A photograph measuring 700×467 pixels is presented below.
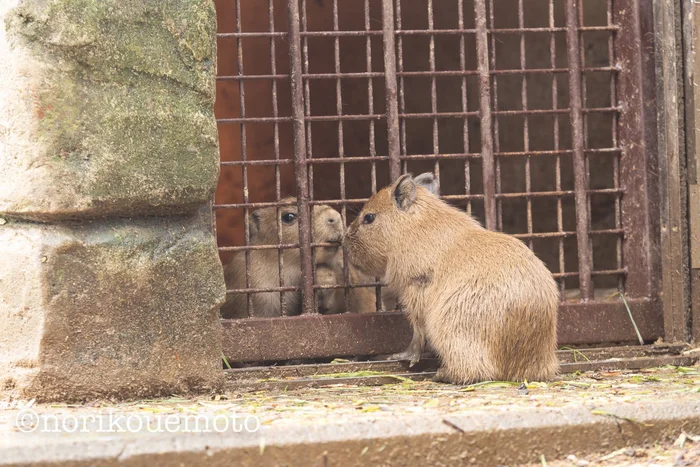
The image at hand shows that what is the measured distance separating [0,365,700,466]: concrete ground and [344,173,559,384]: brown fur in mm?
594

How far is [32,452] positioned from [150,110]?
5.51 ft

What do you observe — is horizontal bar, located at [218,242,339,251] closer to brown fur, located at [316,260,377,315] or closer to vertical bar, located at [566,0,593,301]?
brown fur, located at [316,260,377,315]

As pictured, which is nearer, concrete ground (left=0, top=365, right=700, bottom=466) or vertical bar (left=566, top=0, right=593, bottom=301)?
concrete ground (left=0, top=365, right=700, bottom=466)

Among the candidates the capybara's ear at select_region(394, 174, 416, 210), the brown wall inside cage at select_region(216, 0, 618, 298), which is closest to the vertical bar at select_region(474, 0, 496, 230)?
the capybara's ear at select_region(394, 174, 416, 210)

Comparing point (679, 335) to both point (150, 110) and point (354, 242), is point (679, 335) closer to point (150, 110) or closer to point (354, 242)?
point (354, 242)

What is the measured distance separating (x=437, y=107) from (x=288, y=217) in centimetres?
377

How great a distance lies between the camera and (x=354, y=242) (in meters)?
5.42

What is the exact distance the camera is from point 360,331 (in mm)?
5230

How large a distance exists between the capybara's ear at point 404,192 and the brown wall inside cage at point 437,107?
4.23 metres

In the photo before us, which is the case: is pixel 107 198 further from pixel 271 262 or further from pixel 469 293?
pixel 271 262

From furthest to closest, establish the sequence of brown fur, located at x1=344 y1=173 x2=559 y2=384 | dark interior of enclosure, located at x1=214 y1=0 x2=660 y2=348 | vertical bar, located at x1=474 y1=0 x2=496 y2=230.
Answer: dark interior of enclosure, located at x1=214 y1=0 x2=660 y2=348 < vertical bar, located at x1=474 y1=0 x2=496 y2=230 < brown fur, located at x1=344 y1=173 x2=559 y2=384

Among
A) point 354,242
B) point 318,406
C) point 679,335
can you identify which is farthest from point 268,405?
point 679,335

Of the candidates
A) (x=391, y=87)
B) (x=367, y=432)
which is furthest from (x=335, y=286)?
(x=367, y=432)

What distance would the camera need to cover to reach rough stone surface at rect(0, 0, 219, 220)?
391 cm
